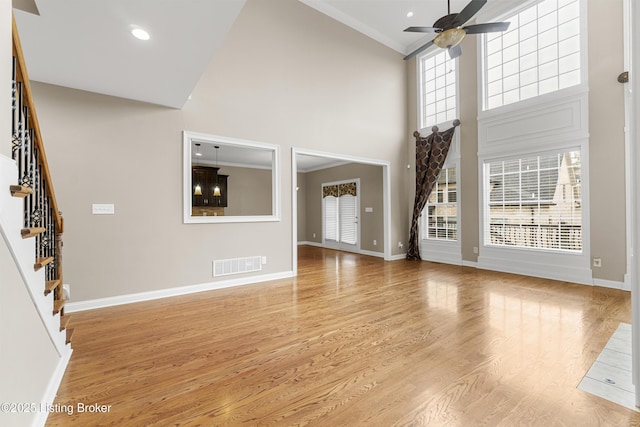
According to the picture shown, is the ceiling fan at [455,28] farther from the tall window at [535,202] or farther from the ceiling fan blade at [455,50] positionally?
the tall window at [535,202]

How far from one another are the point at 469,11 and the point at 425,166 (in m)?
3.38

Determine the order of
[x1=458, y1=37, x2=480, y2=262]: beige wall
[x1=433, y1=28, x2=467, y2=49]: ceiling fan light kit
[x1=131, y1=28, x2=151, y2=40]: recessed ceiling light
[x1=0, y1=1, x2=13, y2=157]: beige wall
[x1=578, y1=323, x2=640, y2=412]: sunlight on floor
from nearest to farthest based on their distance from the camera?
[x1=0, y1=1, x2=13, y2=157]: beige wall
[x1=578, y1=323, x2=640, y2=412]: sunlight on floor
[x1=131, y1=28, x2=151, y2=40]: recessed ceiling light
[x1=433, y1=28, x2=467, y2=49]: ceiling fan light kit
[x1=458, y1=37, x2=480, y2=262]: beige wall

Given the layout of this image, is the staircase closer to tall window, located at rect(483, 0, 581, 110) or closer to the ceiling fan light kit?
the ceiling fan light kit

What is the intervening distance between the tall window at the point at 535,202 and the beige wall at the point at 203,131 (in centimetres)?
247

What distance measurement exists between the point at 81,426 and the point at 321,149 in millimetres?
4600

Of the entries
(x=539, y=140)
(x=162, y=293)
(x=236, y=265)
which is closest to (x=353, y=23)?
(x=539, y=140)

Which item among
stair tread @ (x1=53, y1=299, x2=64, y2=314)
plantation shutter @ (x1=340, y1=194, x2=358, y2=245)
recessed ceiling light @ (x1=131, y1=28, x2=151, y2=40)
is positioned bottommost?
stair tread @ (x1=53, y1=299, x2=64, y2=314)

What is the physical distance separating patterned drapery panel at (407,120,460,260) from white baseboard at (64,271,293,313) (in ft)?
10.8

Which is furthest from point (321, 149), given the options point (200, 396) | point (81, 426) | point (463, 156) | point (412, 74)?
point (81, 426)

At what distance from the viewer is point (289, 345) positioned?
240 cm

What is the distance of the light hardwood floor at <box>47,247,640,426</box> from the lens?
1.58 meters

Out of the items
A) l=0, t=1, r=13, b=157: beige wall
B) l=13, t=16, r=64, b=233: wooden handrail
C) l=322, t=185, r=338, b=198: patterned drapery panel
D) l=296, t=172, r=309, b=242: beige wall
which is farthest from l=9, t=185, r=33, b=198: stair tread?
l=296, t=172, r=309, b=242: beige wall

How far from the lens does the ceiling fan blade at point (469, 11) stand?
3.13m

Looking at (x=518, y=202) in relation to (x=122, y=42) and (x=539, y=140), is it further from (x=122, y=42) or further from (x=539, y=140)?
(x=122, y=42)
